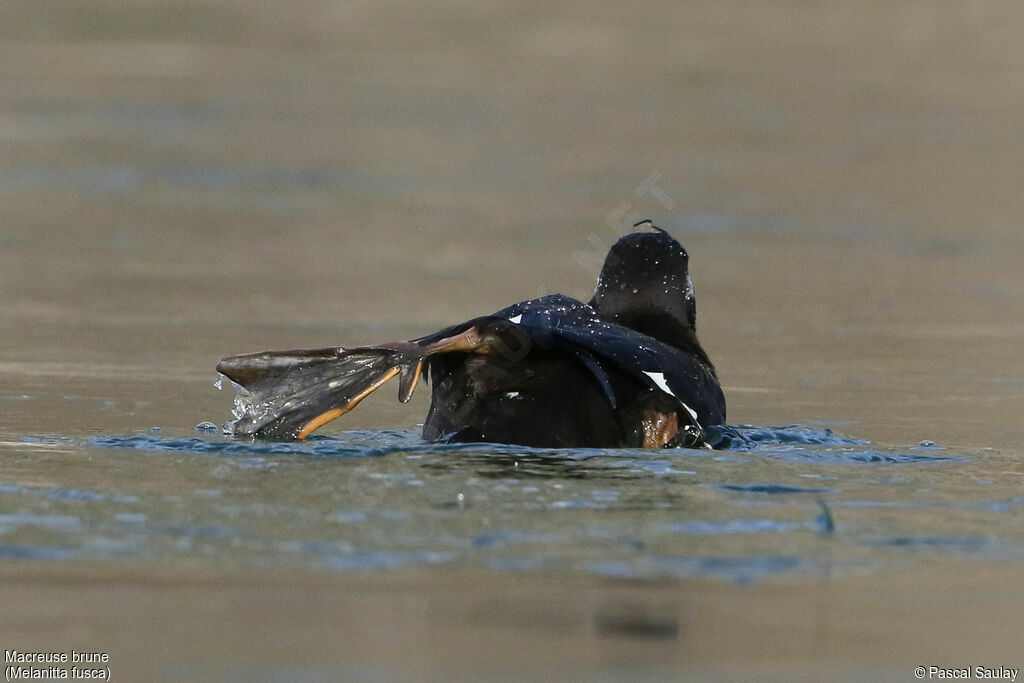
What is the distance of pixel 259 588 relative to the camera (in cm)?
495

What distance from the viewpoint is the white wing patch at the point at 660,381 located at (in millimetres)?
6829

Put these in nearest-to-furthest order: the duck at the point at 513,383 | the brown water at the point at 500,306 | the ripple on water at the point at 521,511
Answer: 1. the brown water at the point at 500,306
2. the ripple on water at the point at 521,511
3. the duck at the point at 513,383

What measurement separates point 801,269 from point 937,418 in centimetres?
469

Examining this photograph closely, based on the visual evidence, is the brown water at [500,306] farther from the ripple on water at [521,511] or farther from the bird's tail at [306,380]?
the bird's tail at [306,380]

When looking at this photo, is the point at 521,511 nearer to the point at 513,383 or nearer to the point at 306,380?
the point at 513,383

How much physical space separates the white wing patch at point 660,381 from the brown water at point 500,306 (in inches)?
12.6

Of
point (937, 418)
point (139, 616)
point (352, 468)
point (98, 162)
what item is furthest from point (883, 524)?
point (98, 162)

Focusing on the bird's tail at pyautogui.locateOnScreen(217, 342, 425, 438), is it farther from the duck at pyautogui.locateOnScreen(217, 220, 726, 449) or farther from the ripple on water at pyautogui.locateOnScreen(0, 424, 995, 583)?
the ripple on water at pyautogui.locateOnScreen(0, 424, 995, 583)

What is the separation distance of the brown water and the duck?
22 centimetres

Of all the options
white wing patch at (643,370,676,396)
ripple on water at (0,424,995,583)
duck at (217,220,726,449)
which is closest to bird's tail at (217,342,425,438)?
duck at (217,220,726,449)

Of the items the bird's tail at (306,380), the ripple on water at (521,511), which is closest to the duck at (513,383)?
the bird's tail at (306,380)

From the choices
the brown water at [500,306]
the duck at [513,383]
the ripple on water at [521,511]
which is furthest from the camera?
the duck at [513,383]

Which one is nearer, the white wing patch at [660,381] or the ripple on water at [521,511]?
the ripple on water at [521,511]

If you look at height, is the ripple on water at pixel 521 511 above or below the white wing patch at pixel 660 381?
below
